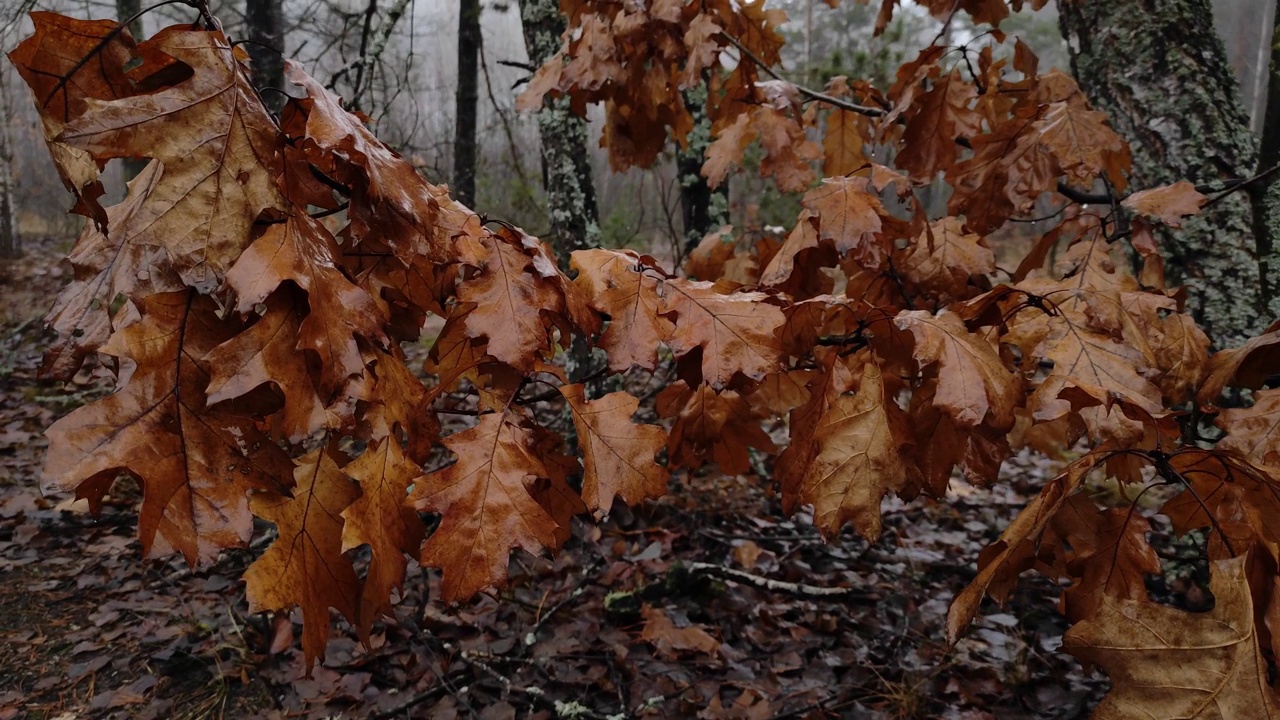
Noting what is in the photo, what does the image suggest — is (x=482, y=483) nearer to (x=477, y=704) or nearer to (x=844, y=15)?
(x=477, y=704)

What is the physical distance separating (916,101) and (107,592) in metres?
3.61

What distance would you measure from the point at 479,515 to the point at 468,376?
0.29 metres

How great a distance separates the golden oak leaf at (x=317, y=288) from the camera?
70 cm

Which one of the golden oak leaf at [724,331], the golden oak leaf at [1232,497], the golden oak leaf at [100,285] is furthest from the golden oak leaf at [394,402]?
the golden oak leaf at [1232,497]

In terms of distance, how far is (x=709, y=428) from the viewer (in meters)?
1.38

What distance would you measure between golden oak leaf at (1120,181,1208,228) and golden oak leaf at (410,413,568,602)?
1438 millimetres

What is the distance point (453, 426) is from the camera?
448 cm

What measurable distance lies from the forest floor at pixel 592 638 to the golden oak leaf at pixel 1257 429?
3.99ft

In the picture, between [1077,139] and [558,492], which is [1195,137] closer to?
[1077,139]

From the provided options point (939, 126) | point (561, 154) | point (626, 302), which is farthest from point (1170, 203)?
point (561, 154)

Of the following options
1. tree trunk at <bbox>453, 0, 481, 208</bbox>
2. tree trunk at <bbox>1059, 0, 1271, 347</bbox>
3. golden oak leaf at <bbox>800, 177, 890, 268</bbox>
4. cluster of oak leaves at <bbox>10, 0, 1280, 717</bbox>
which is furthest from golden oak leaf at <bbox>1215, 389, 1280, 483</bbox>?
tree trunk at <bbox>453, 0, 481, 208</bbox>

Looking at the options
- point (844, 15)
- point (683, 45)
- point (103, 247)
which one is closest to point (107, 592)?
point (103, 247)

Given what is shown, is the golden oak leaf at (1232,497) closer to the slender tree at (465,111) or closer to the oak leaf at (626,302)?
the oak leaf at (626,302)

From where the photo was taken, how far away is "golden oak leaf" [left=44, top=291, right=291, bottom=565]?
2.33 ft
